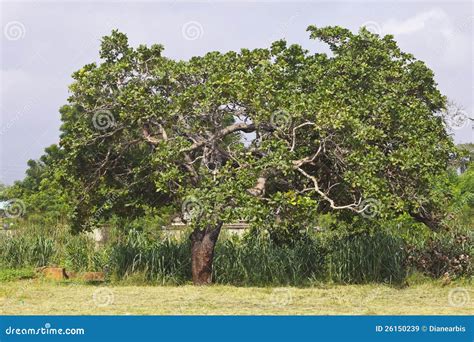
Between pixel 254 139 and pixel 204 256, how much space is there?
250cm

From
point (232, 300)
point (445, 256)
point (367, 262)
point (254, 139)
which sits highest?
point (254, 139)

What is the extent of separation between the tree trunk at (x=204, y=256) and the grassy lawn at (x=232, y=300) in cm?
59

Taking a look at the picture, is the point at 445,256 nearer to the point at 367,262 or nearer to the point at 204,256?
the point at 367,262

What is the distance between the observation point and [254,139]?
1345cm

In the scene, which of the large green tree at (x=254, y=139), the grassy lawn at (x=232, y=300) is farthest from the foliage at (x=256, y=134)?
the grassy lawn at (x=232, y=300)

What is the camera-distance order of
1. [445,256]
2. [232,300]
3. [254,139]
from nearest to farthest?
[232,300] → [254,139] → [445,256]

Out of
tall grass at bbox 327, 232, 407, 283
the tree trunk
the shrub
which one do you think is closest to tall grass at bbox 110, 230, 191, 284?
the tree trunk

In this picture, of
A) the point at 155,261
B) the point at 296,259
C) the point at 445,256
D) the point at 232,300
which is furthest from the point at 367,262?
the point at 155,261

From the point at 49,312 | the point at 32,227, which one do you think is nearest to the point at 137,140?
the point at 49,312

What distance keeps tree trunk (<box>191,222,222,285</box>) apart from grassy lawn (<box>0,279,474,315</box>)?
592mm

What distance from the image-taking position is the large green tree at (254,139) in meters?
12.4

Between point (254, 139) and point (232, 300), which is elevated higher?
point (254, 139)

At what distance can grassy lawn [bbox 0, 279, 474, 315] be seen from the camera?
32.6 feet

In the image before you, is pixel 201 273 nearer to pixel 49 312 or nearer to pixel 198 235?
pixel 198 235
